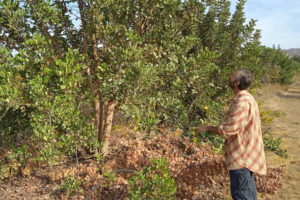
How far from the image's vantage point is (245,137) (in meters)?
2.67

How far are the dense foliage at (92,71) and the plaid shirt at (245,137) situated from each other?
1.15 meters

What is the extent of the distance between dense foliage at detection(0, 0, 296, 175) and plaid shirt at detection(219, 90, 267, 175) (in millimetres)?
1148

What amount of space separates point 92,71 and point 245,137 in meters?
3.33

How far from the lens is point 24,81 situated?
11.8 feet

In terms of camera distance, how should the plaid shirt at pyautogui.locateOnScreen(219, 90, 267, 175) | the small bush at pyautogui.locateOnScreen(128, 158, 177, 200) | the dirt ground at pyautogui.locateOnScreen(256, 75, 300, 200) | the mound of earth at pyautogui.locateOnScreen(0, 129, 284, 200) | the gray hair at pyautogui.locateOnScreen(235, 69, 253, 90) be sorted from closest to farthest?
the plaid shirt at pyautogui.locateOnScreen(219, 90, 267, 175) < the gray hair at pyautogui.locateOnScreen(235, 69, 253, 90) < the small bush at pyautogui.locateOnScreen(128, 158, 177, 200) < the mound of earth at pyautogui.locateOnScreen(0, 129, 284, 200) < the dirt ground at pyautogui.locateOnScreen(256, 75, 300, 200)

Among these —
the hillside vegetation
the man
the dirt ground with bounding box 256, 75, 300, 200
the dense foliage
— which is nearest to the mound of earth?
the dirt ground with bounding box 256, 75, 300, 200

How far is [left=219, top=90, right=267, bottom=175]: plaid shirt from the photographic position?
2.54m

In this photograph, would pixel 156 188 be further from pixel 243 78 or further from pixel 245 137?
pixel 243 78

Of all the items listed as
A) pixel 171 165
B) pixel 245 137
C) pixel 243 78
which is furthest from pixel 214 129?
pixel 171 165

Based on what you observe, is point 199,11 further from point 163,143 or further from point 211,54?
point 163,143

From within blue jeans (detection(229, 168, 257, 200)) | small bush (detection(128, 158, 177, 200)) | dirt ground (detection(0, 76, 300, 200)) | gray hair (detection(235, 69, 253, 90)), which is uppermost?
gray hair (detection(235, 69, 253, 90))

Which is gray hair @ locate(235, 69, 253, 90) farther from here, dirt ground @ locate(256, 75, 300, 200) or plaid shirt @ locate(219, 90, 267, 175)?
dirt ground @ locate(256, 75, 300, 200)

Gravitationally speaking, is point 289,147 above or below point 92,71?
below

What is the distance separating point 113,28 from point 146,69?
96 cm
